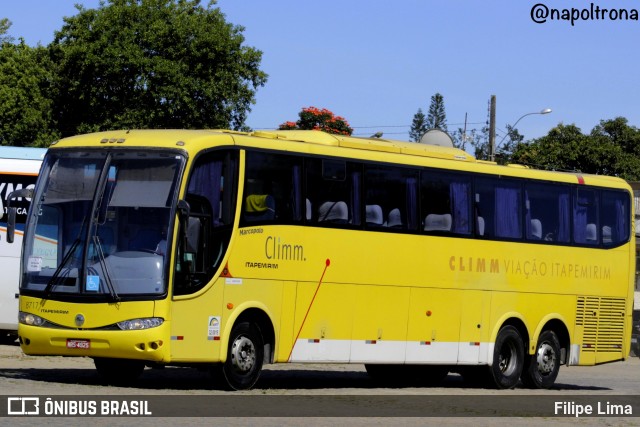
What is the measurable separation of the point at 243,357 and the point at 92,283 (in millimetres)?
2370

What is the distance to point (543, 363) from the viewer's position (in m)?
24.5

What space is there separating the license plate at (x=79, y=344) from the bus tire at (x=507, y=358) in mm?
8296

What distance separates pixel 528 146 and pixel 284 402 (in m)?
75.7

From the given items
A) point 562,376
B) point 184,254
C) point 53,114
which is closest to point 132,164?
point 184,254

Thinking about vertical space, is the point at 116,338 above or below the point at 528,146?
below

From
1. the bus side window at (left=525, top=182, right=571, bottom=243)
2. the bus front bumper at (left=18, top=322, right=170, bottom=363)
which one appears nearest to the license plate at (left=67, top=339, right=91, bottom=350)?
the bus front bumper at (left=18, top=322, right=170, bottom=363)

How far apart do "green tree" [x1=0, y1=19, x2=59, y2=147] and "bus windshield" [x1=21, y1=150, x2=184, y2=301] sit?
1684 inches

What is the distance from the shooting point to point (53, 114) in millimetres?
58719

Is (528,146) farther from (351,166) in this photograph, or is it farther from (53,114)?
(351,166)

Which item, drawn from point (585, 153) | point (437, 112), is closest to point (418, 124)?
point (437, 112)

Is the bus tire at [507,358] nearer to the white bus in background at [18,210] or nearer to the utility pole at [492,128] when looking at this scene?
the white bus in background at [18,210]

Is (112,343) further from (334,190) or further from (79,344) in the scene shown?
(334,190)

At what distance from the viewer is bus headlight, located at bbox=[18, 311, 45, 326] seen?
709 inches

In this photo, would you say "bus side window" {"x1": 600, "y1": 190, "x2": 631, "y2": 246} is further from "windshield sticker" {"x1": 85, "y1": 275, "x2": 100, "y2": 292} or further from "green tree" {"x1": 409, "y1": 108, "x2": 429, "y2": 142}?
"green tree" {"x1": 409, "y1": 108, "x2": 429, "y2": 142}
